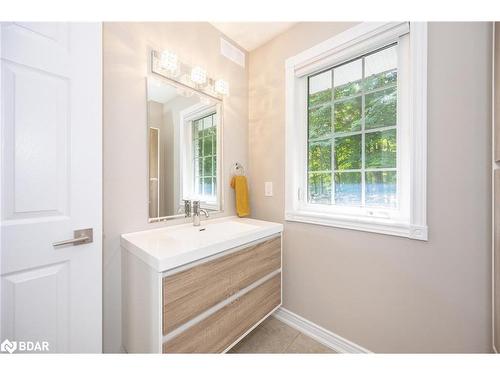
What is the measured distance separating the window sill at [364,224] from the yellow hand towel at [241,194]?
378 mm

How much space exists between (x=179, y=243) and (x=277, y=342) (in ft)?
3.53

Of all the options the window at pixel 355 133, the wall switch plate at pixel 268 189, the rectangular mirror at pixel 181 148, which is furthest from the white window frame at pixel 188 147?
the window at pixel 355 133

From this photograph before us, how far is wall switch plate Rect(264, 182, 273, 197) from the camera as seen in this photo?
5.74 ft

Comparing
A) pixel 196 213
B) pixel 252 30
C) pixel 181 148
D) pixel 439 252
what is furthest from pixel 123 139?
pixel 439 252

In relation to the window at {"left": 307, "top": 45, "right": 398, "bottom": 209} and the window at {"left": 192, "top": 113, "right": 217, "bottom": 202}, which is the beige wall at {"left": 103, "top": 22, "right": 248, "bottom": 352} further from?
the window at {"left": 307, "top": 45, "right": 398, "bottom": 209}

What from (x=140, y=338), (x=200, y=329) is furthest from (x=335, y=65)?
(x=140, y=338)

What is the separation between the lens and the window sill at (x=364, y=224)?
3.49 ft

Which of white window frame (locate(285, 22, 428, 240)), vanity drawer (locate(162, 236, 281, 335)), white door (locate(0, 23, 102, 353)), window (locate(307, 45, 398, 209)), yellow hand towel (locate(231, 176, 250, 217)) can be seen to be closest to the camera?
white door (locate(0, 23, 102, 353))

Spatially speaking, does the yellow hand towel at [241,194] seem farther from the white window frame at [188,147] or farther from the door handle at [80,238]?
the door handle at [80,238]

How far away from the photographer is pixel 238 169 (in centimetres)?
183

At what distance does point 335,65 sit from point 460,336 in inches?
68.6

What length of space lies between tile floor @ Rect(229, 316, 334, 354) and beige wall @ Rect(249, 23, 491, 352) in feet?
0.56

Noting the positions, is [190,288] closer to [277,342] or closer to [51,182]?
[51,182]

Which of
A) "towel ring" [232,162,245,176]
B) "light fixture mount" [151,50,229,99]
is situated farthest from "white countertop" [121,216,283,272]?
"light fixture mount" [151,50,229,99]
